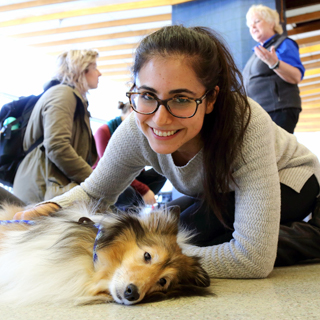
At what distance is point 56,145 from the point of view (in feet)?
10.1

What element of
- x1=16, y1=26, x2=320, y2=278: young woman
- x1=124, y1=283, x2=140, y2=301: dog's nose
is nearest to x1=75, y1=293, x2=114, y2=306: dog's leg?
x1=124, y1=283, x2=140, y2=301: dog's nose

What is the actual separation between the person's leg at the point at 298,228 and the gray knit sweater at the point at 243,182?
5.1 inches

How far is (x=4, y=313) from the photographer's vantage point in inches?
47.3

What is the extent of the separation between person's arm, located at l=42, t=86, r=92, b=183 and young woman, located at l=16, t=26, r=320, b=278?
1.02m

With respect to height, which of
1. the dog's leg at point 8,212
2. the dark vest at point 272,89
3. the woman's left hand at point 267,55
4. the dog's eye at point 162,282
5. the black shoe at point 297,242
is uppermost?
the woman's left hand at point 267,55

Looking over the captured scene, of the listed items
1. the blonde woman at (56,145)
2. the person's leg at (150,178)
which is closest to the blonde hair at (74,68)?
the blonde woman at (56,145)

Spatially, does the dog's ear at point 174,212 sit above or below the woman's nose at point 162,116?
below

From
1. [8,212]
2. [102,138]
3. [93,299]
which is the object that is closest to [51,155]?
[8,212]

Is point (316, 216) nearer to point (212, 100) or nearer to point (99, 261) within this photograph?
point (212, 100)

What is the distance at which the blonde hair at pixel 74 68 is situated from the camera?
3621 mm

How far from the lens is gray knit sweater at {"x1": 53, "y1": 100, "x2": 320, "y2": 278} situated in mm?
1723

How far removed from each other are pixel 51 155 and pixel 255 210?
196cm

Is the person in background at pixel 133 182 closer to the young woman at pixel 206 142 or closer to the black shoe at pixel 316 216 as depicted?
the young woman at pixel 206 142

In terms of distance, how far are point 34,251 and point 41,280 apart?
0.55 ft
